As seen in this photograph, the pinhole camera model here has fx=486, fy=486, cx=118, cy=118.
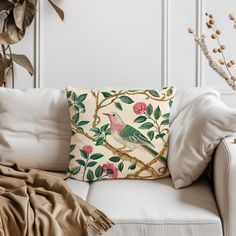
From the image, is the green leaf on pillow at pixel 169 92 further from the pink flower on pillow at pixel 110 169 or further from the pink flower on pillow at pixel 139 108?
the pink flower on pillow at pixel 110 169

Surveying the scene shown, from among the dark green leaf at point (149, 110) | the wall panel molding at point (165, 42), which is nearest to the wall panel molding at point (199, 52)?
the wall panel molding at point (165, 42)

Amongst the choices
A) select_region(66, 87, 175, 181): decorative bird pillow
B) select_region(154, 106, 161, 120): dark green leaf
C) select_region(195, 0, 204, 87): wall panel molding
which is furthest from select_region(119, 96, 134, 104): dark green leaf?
select_region(195, 0, 204, 87): wall panel molding

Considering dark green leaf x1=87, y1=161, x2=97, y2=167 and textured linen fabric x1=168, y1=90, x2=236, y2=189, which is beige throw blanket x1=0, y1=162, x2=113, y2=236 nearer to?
dark green leaf x1=87, y1=161, x2=97, y2=167

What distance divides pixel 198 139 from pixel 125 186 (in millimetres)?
370

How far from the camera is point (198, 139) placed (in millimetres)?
1994

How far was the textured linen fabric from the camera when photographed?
196cm

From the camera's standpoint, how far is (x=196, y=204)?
1821 mm

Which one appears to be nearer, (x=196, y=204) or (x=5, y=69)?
(x=196, y=204)

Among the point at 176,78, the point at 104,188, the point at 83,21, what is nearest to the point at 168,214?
the point at 104,188

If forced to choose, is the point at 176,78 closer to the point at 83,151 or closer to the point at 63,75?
the point at 63,75

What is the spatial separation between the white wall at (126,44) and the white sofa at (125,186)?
0.69 m

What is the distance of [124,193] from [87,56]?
1.34 meters

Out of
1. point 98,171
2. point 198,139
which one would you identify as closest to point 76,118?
point 98,171

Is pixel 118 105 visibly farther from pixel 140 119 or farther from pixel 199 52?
pixel 199 52
